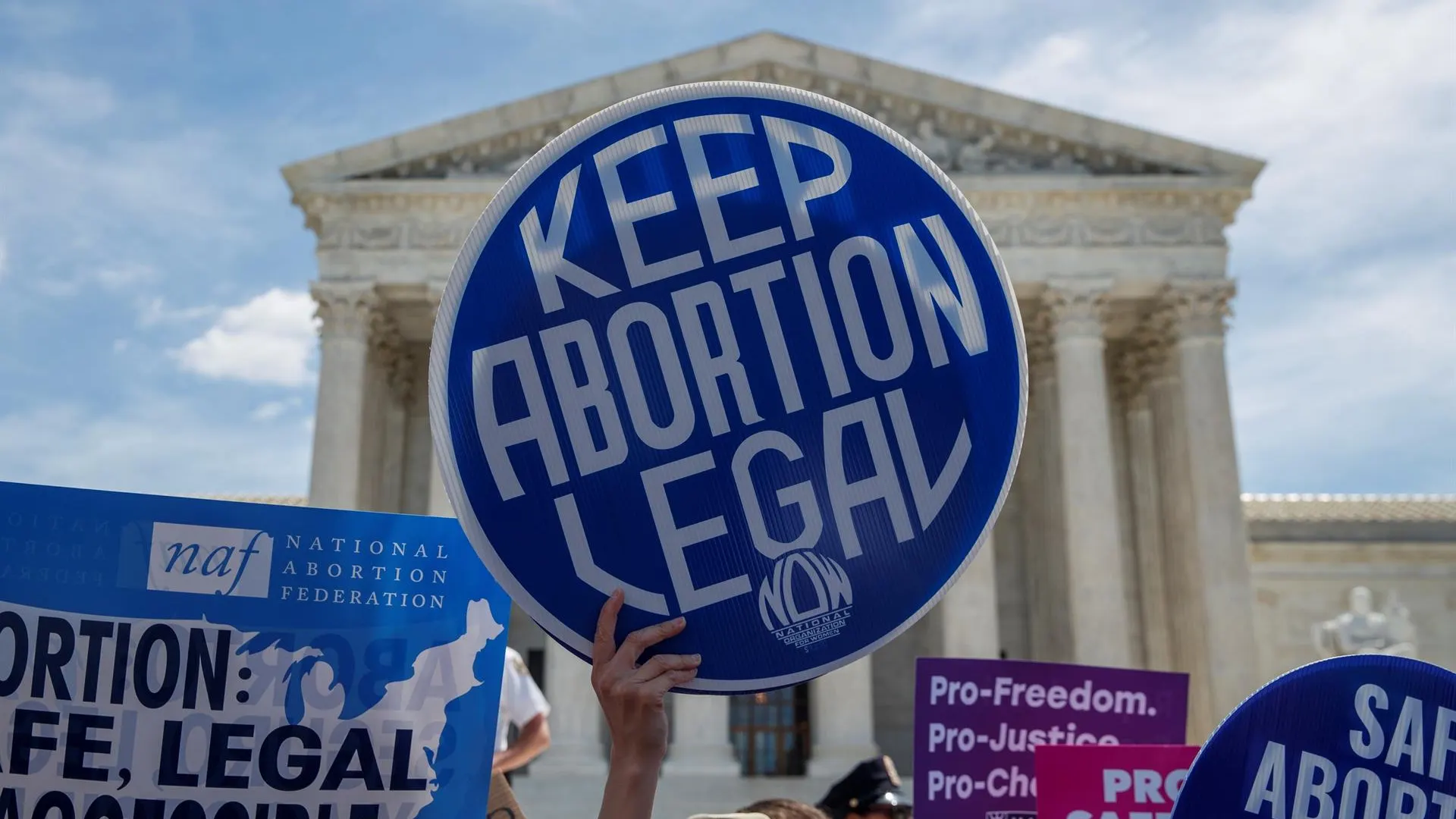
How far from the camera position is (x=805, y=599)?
3.31 metres

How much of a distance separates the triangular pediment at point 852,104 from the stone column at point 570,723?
12.0 m

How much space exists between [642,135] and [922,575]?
138 centimetres

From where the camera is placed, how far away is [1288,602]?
37.7m

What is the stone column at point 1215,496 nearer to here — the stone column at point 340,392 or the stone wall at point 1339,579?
the stone wall at point 1339,579

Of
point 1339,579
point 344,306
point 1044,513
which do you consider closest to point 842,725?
point 1044,513

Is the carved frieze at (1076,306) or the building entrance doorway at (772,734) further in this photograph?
the building entrance doorway at (772,734)

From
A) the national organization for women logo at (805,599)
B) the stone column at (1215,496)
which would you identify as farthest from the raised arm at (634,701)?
the stone column at (1215,496)

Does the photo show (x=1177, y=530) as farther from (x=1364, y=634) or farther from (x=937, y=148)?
(x=937, y=148)

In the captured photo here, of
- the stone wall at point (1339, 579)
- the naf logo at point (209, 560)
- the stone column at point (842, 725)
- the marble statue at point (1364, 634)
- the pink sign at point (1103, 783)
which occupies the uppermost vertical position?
the stone wall at point (1339, 579)

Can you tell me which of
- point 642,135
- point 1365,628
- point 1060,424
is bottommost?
point 642,135

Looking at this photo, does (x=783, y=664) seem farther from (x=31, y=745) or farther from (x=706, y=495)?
(x=31, y=745)

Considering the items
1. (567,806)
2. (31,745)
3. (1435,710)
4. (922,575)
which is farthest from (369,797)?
(567,806)

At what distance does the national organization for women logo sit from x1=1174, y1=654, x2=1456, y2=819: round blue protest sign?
121cm

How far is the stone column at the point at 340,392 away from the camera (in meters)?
29.8
